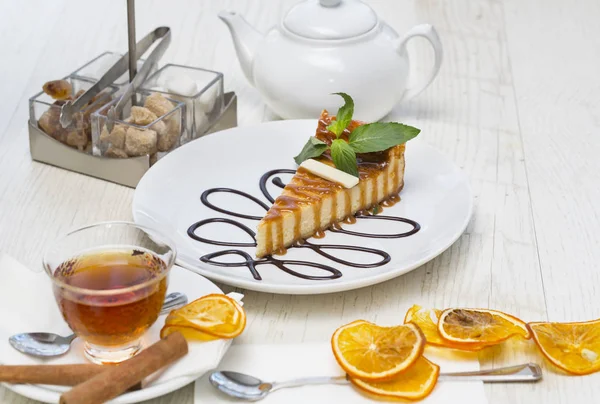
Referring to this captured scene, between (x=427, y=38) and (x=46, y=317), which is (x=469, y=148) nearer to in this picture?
(x=427, y=38)

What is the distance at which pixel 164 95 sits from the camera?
198 centimetres

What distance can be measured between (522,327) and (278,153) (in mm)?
795

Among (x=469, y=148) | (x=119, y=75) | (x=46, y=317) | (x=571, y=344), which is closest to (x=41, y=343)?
(x=46, y=317)

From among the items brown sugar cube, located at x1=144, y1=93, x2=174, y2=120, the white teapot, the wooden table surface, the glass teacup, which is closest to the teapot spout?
the white teapot

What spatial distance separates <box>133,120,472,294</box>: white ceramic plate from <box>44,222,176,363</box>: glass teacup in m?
0.16

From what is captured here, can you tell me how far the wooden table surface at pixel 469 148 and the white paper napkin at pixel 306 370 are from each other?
0.06m

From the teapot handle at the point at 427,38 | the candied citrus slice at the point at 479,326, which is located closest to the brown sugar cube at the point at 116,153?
the teapot handle at the point at 427,38

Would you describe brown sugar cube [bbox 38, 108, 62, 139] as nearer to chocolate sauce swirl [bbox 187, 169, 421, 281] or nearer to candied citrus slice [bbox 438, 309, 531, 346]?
chocolate sauce swirl [bbox 187, 169, 421, 281]

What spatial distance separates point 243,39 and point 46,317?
1.08 m

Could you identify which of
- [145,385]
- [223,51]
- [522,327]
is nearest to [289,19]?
[223,51]

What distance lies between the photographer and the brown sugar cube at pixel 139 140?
6.07 feet

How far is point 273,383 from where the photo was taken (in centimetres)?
126

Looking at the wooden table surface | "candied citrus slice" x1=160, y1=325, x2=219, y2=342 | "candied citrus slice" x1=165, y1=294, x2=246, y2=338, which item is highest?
"candied citrus slice" x1=165, y1=294, x2=246, y2=338

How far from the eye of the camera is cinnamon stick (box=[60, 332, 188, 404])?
1.12m
